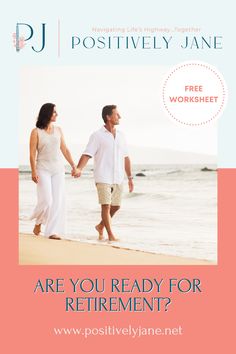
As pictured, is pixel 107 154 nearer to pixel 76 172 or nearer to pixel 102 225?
pixel 76 172

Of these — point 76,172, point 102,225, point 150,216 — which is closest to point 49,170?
point 76,172

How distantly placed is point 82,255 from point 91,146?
3.49 feet

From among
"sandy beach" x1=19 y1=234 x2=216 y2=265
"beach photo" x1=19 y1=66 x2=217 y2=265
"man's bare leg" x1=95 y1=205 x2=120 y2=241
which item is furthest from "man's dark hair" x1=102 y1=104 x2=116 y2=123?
"sandy beach" x1=19 y1=234 x2=216 y2=265

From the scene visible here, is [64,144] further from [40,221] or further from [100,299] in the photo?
[100,299]

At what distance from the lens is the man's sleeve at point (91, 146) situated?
7.11 metres

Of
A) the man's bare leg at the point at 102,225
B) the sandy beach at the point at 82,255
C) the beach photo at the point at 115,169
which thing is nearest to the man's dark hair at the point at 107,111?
the beach photo at the point at 115,169

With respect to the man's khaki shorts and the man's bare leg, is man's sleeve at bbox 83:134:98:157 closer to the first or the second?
the man's khaki shorts

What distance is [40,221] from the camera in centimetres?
723

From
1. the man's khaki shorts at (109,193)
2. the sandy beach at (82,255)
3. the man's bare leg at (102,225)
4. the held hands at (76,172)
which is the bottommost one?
the sandy beach at (82,255)

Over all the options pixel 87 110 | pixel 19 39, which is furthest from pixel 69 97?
pixel 19 39

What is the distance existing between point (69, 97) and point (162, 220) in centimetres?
152

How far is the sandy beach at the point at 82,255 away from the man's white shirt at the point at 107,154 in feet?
2.23

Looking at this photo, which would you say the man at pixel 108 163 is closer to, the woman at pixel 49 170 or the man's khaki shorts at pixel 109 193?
the man's khaki shorts at pixel 109 193

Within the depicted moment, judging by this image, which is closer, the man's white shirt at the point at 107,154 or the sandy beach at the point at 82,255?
the sandy beach at the point at 82,255
